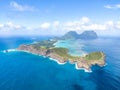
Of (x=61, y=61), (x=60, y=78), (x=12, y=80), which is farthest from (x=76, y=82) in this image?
(x=61, y=61)

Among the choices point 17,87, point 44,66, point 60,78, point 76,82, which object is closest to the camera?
point 17,87

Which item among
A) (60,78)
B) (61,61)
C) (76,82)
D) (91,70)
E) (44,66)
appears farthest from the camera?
(61,61)

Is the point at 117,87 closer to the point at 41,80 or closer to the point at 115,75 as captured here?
the point at 115,75

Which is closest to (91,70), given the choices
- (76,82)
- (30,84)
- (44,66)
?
(76,82)

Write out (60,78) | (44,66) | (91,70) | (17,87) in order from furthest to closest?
(44,66) < (91,70) < (60,78) < (17,87)

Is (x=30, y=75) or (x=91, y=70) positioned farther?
(x=91, y=70)

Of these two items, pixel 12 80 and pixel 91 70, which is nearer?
pixel 12 80

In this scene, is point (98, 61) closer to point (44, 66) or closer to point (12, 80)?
point (44, 66)

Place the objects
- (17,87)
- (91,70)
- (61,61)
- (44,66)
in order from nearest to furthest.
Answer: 1. (17,87)
2. (91,70)
3. (44,66)
4. (61,61)

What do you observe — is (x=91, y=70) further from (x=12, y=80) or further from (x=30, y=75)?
(x=12, y=80)
